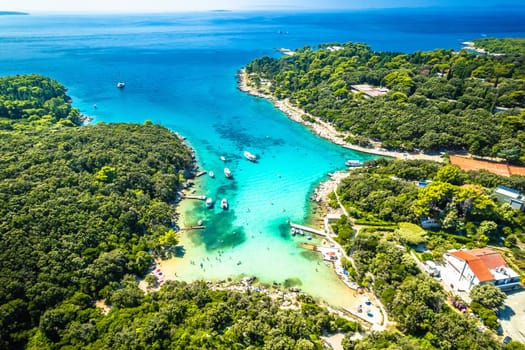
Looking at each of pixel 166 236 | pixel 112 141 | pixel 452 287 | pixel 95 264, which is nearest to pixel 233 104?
pixel 112 141

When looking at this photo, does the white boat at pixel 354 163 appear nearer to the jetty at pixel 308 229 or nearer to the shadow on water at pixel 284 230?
the jetty at pixel 308 229

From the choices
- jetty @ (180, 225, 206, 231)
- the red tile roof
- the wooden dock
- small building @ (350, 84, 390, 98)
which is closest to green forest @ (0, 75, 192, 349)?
jetty @ (180, 225, 206, 231)

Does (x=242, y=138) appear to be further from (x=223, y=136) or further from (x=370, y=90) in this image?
(x=370, y=90)

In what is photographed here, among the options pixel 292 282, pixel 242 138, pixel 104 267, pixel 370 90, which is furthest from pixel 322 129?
pixel 104 267

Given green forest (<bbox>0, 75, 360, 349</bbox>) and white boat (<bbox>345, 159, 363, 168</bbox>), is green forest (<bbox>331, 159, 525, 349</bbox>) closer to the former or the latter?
white boat (<bbox>345, 159, 363, 168</bbox>)

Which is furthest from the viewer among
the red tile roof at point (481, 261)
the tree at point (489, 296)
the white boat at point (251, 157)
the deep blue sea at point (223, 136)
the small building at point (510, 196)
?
the white boat at point (251, 157)

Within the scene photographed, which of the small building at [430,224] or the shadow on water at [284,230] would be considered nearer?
the small building at [430,224]

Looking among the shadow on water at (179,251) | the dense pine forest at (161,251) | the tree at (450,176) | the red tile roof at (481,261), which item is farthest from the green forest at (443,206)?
the shadow on water at (179,251)
